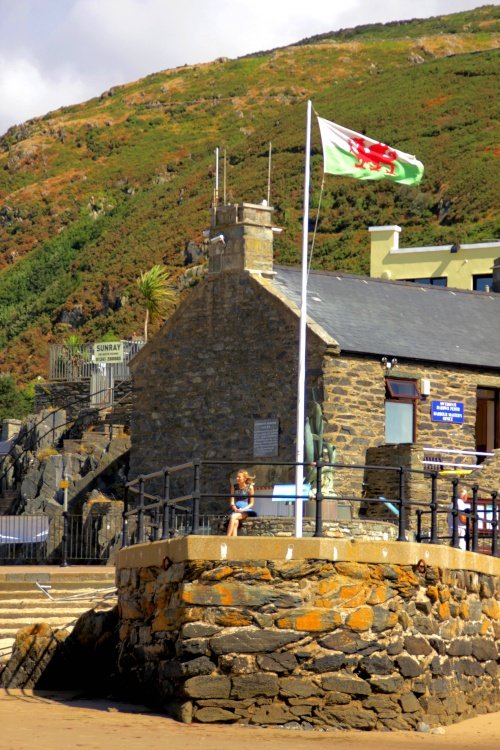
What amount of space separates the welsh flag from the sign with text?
20.4 m

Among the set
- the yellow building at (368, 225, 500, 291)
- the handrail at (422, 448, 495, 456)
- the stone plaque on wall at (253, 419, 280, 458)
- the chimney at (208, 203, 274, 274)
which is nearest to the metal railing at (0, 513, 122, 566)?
the stone plaque on wall at (253, 419, 280, 458)

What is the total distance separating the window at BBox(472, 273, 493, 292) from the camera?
149ft

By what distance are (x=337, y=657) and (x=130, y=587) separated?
3.04 metres

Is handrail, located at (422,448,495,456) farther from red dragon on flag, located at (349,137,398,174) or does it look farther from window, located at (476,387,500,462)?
red dragon on flag, located at (349,137,398,174)

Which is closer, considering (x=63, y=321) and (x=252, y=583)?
(x=252, y=583)

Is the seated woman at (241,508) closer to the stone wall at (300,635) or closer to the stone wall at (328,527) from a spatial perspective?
the stone wall at (300,635)

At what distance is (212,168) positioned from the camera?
96.8 meters

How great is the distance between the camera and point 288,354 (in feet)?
96.6

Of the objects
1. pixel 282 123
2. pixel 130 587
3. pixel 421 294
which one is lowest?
pixel 130 587

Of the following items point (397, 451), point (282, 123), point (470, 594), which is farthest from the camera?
point (282, 123)

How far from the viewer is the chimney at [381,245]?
48594mm

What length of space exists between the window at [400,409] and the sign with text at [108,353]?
14.2 metres

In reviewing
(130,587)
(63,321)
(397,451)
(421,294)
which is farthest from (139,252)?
(130,587)

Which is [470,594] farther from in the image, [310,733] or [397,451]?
[397,451]
